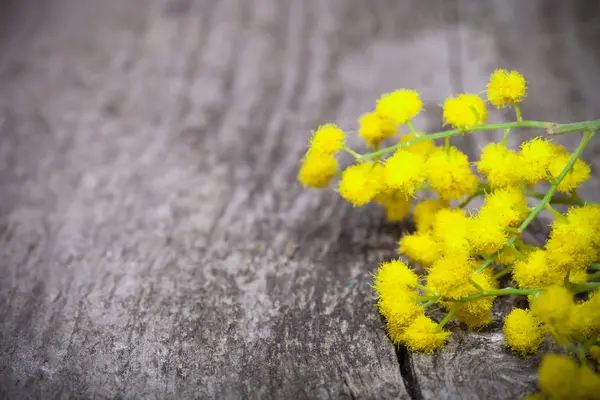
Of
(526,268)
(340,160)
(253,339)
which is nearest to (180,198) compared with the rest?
(340,160)

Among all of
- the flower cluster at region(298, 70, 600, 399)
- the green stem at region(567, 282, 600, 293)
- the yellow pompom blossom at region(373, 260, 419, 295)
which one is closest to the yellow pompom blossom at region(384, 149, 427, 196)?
the flower cluster at region(298, 70, 600, 399)

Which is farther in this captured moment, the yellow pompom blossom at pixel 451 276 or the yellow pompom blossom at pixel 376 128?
the yellow pompom blossom at pixel 376 128

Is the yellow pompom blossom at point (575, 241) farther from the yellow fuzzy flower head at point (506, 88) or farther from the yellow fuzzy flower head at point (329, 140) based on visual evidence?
the yellow fuzzy flower head at point (329, 140)

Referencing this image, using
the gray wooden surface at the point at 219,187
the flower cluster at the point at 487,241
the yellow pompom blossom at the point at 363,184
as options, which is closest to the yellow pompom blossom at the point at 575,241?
the flower cluster at the point at 487,241

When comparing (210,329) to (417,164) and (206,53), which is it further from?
(206,53)

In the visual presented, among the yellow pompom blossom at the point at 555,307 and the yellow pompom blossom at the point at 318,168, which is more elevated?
the yellow pompom blossom at the point at 555,307

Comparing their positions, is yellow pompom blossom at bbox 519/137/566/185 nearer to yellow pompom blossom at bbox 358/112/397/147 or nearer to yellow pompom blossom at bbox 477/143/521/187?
yellow pompom blossom at bbox 477/143/521/187
